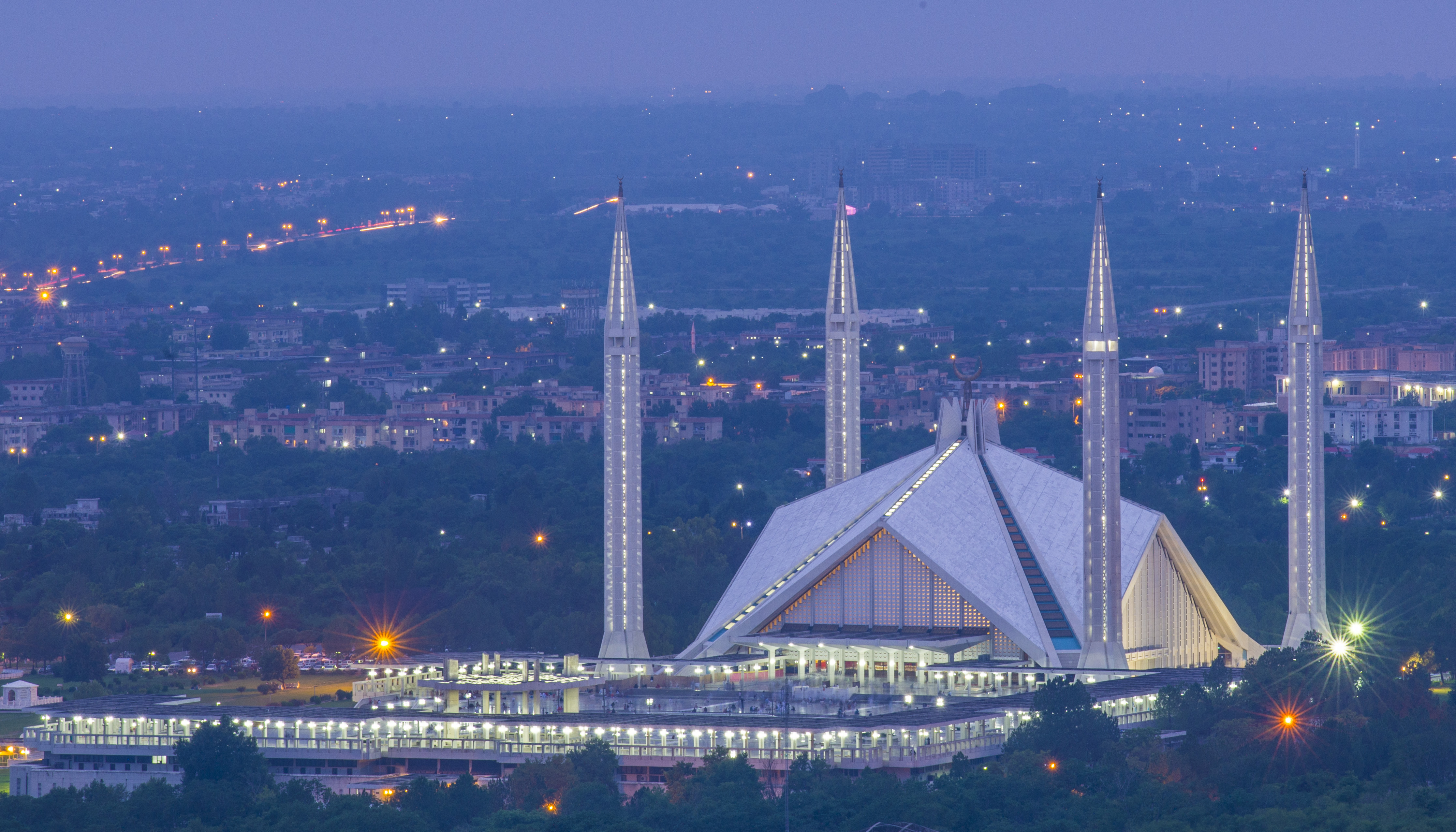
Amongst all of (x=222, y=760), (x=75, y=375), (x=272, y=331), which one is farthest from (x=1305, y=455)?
(x=272, y=331)

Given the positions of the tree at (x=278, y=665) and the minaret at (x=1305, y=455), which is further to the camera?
the tree at (x=278, y=665)

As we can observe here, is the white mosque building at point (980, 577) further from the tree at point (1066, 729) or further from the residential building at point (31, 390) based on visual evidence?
the residential building at point (31, 390)

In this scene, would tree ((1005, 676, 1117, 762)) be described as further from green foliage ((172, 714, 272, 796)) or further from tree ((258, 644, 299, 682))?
tree ((258, 644, 299, 682))

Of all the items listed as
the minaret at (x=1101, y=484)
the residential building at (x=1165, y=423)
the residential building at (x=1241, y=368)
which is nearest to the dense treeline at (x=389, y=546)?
the minaret at (x=1101, y=484)

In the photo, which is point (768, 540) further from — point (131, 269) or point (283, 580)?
point (131, 269)

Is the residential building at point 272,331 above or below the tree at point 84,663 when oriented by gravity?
above

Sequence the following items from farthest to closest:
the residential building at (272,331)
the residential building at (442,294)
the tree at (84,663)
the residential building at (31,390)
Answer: the residential building at (442,294), the residential building at (272,331), the residential building at (31,390), the tree at (84,663)
